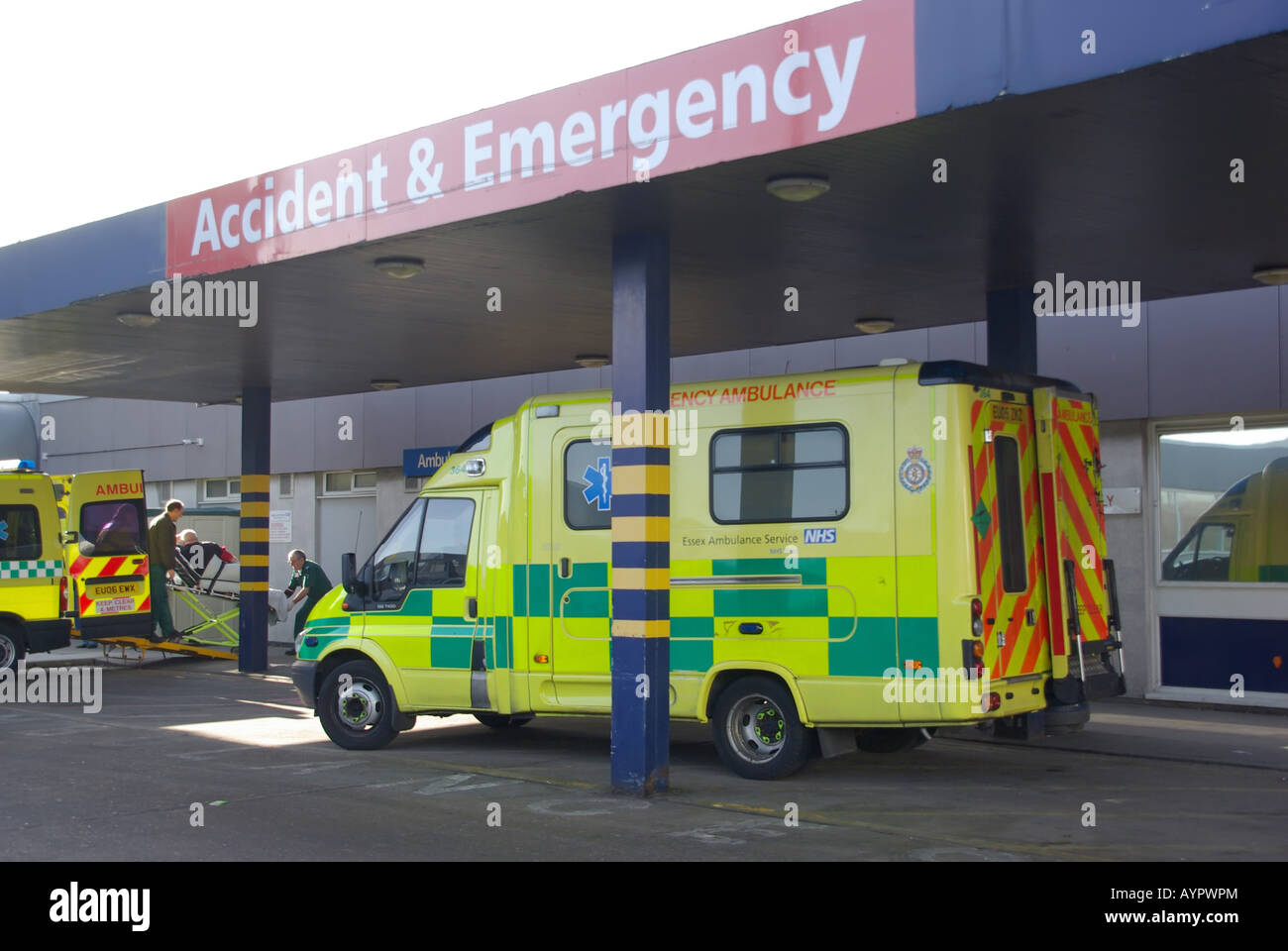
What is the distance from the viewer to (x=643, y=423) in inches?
358

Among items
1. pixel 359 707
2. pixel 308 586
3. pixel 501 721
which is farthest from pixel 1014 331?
pixel 308 586

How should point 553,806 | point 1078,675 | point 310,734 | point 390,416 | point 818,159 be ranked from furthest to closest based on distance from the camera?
point 390,416
point 310,734
point 1078,675
point 553,806
point 818,159

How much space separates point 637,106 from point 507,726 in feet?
21.6

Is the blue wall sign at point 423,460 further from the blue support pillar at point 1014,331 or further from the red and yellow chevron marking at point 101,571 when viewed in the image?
the blue support pillar at point 1014,331

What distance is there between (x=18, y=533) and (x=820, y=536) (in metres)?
11.5

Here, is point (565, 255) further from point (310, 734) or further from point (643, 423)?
point (310, 734)

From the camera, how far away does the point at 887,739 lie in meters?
10.2

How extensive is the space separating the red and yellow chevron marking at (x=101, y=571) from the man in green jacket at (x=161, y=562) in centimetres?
86

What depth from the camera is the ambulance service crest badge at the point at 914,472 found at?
8.88 meters

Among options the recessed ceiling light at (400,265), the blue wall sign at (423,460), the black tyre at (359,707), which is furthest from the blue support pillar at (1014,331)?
the blue wall sign at (423,460)

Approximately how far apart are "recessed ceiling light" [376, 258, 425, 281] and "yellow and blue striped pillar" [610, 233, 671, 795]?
192cm

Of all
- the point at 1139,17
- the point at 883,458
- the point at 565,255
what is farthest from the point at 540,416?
the point at 1139,17

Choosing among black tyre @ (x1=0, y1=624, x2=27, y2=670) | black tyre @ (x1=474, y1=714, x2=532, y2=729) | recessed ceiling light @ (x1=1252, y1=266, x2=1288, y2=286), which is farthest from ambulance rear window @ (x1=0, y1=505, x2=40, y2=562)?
recessed ceiling light @ (x1=1252, y1=266, x2=1288, y2=286)

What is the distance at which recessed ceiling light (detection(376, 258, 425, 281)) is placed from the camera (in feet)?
33.9
